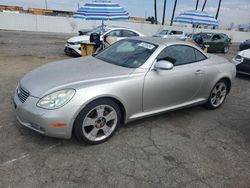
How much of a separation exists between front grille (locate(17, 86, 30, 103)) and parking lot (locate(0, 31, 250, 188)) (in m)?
0.58

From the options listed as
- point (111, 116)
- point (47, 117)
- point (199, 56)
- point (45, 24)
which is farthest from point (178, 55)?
point (45, 24)

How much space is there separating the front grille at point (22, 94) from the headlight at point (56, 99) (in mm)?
287

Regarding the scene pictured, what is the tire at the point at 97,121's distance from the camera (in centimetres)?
282

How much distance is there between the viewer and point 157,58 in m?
3.48

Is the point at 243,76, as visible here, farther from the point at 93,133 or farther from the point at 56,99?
the point at 56,99

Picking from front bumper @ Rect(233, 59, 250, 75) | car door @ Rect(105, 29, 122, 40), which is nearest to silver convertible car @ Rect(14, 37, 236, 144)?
front bumper @ Rect(233, 59, 250, 75)

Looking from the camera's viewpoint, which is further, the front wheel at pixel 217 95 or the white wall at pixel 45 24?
the white wall at pixel 45 24

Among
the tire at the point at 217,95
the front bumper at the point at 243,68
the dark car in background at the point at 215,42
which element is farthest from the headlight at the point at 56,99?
the dark car in background at the point at 215,42

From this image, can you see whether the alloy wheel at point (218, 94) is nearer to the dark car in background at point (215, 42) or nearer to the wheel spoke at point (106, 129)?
the wheel spoke at point (106, 129)

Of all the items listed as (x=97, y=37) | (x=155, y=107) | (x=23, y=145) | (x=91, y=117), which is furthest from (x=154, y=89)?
(x=97, y=37)

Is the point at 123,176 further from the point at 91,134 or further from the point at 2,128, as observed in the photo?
the point at 2,128

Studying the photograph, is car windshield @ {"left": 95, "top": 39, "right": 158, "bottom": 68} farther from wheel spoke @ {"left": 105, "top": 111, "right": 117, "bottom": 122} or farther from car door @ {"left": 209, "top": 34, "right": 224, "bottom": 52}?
car door @ {"left": 209, "top": 34, "right": 224, "bottom": 52}

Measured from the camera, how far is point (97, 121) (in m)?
3.01

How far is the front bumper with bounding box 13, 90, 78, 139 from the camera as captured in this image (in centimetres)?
263
